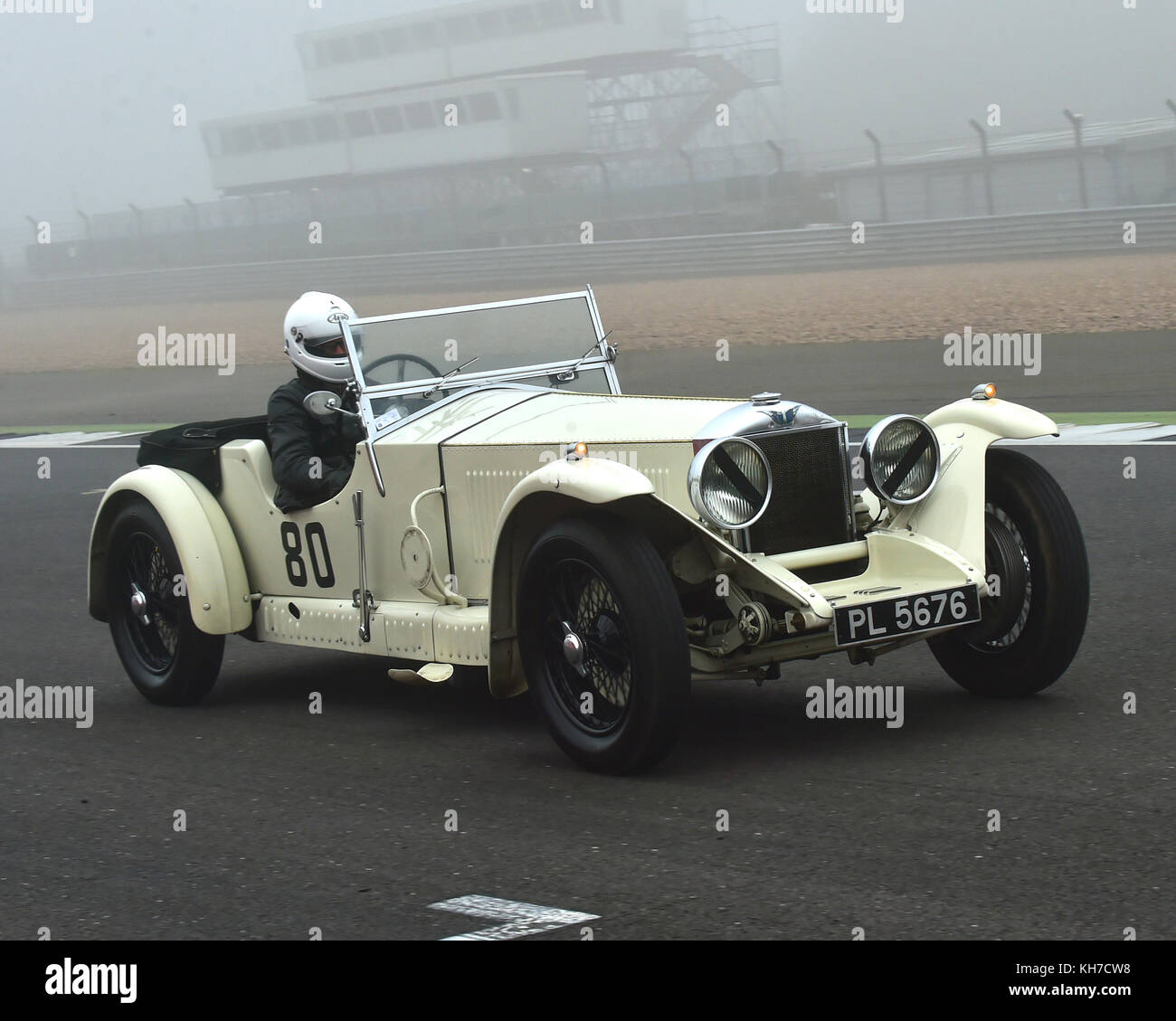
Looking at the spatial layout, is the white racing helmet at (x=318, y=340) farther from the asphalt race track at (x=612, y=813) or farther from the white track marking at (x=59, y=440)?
the white track marking at (x=59, y=440)

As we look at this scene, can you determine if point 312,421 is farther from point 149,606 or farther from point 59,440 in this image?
point 59,440

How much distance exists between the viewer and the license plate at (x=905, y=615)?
513 centimetres

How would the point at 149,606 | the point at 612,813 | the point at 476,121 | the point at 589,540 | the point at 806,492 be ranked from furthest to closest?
the point at 476,121 → the point at 149,606 → the point at 806,492 → the point at 589,540 → the point at 612,813

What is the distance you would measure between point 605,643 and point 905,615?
93 cm

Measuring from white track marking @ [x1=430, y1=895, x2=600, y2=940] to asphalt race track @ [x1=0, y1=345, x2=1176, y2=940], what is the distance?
41mm

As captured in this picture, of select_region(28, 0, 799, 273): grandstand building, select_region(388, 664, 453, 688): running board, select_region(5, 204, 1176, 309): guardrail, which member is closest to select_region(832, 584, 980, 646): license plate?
select_region(388, 664, 453, 688): running board

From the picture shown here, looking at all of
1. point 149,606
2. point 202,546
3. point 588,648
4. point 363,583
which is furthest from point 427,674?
point 149,606

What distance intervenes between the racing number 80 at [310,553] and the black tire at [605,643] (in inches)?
50.9

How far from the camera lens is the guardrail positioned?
34406 mm

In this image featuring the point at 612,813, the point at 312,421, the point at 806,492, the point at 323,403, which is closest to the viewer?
the point at 612,813

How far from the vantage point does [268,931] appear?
160 inches

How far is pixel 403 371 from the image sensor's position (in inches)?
254
